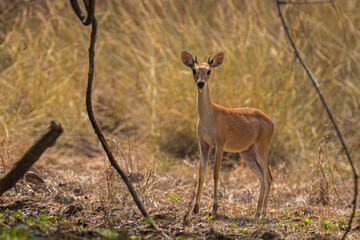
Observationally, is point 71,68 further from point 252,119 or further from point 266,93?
point 252,119

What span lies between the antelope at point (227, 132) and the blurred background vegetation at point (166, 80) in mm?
2005

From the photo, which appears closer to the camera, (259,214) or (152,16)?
(259,214)

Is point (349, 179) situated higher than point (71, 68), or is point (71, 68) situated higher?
point (71, 68)

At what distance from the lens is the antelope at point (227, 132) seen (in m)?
6.14

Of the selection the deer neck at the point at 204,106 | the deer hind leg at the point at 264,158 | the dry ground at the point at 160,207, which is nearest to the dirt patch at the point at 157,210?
the dry ground at the point at 160,207

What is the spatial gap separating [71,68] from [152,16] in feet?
6.53

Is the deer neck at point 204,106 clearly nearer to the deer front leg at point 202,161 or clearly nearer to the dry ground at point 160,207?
the deer front leg at point 202,161

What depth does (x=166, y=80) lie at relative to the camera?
31.9 ft

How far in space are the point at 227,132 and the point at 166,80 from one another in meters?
3.62

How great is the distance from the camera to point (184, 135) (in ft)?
31.1

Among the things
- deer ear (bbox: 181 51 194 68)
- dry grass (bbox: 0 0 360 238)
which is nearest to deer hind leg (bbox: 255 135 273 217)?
dry grass (bbox: 0 0 360 238)

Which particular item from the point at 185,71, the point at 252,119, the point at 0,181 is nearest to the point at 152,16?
the point at 185,71

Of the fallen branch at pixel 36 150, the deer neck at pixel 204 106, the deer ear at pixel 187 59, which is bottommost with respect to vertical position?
the fallen branch at pixel 36 150

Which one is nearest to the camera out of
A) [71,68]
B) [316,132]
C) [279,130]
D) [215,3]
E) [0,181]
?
[0,181]
